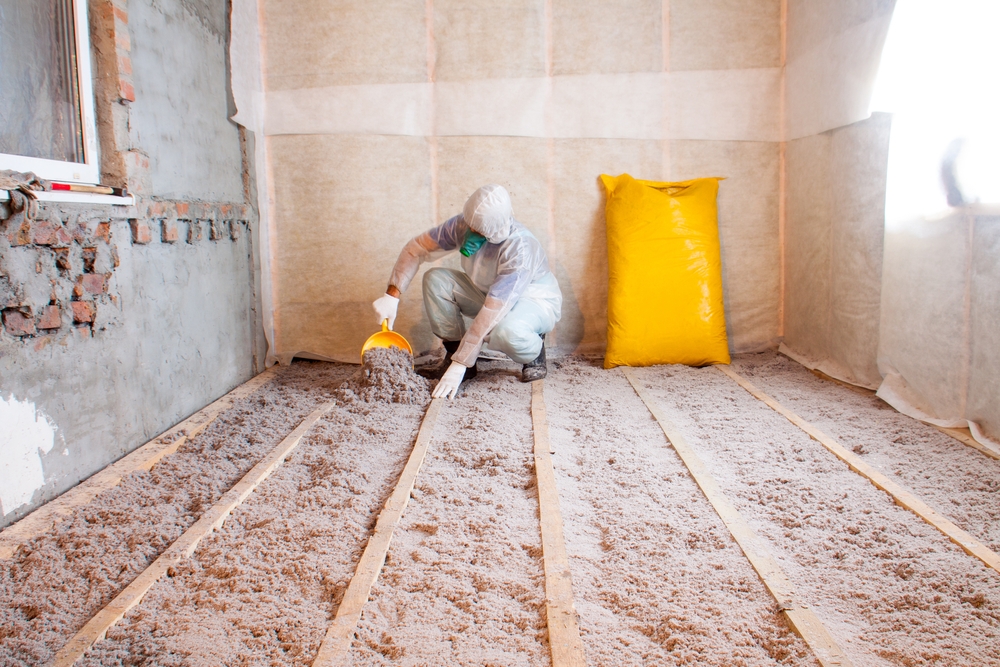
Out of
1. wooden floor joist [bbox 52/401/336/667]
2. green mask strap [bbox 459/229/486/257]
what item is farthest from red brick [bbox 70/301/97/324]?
green mask strap [bbox 459/229/486/257]

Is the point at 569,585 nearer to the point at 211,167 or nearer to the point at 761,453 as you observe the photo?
the point at 761,453

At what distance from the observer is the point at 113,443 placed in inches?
92.4

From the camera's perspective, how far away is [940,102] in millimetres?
2408

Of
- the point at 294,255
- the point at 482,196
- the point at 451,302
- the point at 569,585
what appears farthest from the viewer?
the point at 294,255

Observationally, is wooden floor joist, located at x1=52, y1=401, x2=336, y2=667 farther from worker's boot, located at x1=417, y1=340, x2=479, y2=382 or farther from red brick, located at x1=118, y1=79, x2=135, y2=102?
red brick, located at x1=118, y1=79, x2=135, y2=102

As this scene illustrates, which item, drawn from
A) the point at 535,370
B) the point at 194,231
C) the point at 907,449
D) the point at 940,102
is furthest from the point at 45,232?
the point at 940,102

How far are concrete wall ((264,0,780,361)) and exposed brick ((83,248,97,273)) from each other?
5.33 feet

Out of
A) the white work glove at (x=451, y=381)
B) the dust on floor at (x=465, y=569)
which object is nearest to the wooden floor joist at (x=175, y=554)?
the dust on floor at (x=465, y=569)

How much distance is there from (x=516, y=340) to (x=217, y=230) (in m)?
1.48

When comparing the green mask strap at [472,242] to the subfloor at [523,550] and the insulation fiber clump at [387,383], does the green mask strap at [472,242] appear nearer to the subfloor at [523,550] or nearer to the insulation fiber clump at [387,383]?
the insulation fiber clump at [387,383]

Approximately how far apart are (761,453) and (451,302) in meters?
1.77

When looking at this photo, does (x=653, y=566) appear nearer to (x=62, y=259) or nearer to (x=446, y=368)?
(x=62, y=259)

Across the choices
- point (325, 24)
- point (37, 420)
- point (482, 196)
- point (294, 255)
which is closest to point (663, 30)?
point (482, 196)

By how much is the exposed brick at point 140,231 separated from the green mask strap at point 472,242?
1365mm
